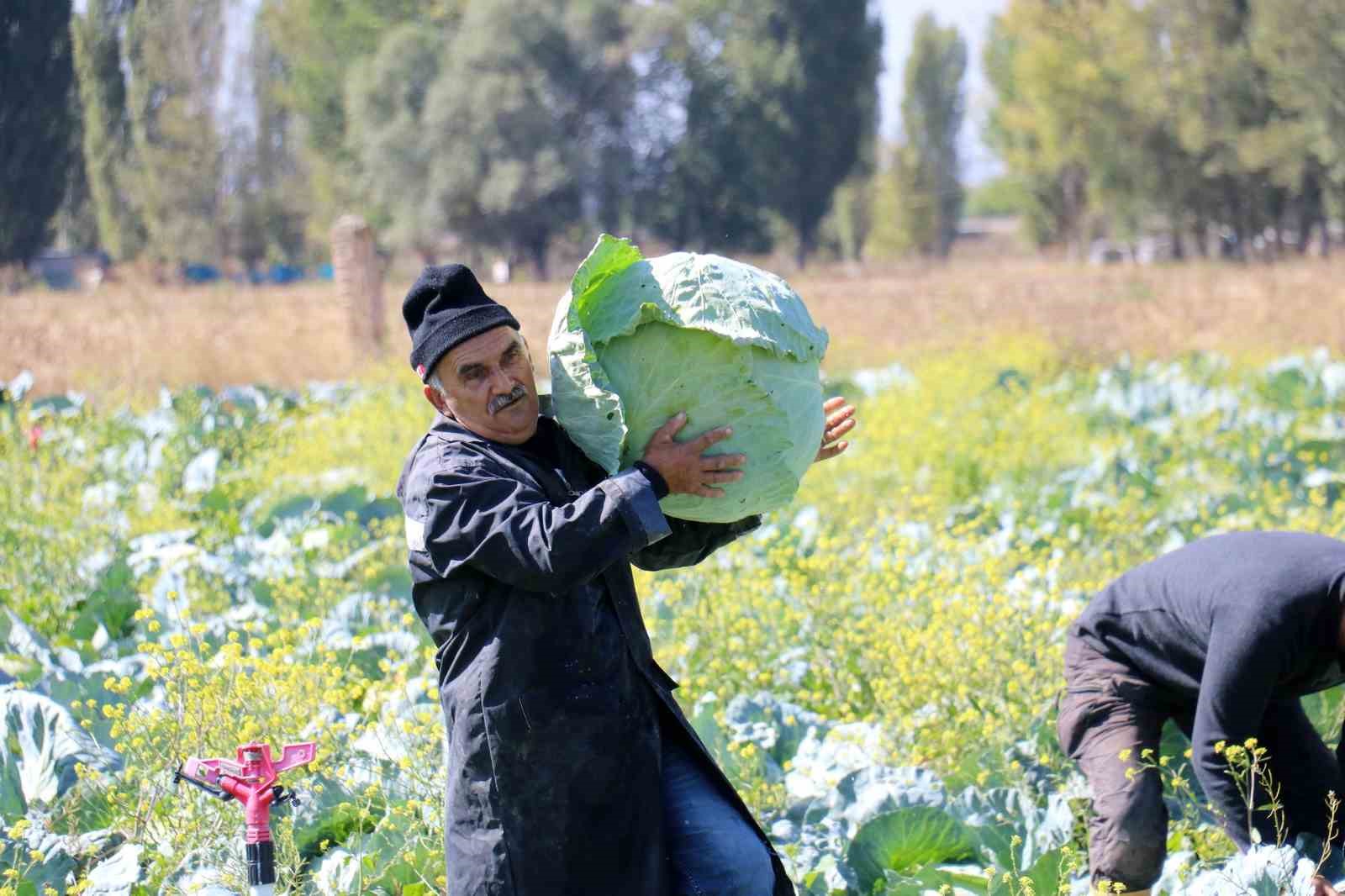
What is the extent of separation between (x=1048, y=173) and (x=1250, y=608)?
154ft

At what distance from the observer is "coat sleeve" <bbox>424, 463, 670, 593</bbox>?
2225 millimetres

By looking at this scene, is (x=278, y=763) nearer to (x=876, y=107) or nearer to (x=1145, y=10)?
(x=1145, y=10)

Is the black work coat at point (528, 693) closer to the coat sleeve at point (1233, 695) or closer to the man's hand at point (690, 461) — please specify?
the man's hand at point (690, 461)

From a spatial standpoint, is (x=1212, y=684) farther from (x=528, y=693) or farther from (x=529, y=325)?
(x=529, y=325)

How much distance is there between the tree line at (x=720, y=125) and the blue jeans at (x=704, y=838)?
2455cm

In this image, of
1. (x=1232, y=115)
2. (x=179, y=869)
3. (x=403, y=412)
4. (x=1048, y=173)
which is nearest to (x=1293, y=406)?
(x=403, y=412)

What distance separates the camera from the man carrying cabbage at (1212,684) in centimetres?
309

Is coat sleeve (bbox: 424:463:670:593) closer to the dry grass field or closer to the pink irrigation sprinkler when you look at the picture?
the pink irrigation sprinkler

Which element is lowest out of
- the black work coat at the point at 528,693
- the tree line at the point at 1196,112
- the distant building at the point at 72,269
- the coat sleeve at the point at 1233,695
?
the coat sleeve at the point at 1233,695

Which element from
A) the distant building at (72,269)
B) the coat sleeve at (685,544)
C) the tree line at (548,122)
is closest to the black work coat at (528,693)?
the coat sleeve at (685,544)

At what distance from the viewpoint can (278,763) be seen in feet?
9.04

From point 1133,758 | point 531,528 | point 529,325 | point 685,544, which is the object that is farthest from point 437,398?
point 529,325

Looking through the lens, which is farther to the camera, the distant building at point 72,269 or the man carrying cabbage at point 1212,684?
the distant building at point 72,269

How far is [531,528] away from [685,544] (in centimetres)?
55
